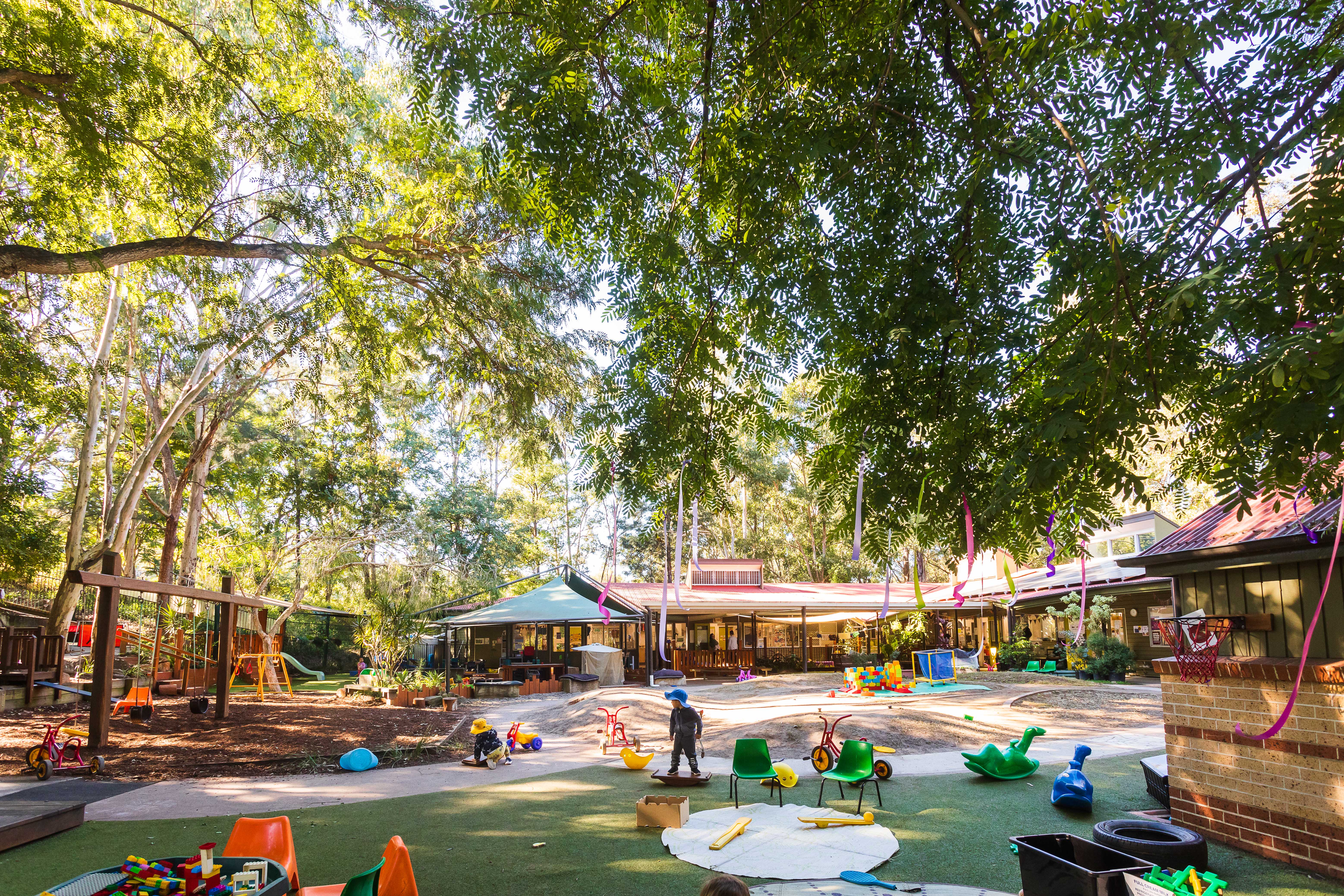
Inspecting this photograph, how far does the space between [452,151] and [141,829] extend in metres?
9.33

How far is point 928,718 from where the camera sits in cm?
1393

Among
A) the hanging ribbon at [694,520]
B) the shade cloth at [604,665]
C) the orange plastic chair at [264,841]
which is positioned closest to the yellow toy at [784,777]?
the hanging ribbon at [694,520]

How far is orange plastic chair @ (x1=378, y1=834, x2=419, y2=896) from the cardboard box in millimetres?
3673

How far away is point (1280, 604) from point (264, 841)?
7796 mm

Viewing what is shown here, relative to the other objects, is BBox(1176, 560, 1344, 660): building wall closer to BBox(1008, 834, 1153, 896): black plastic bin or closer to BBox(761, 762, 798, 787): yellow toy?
BBox(1008, 834, 1153, 896): black plastic bin

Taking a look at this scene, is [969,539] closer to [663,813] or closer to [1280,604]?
[1280,604]

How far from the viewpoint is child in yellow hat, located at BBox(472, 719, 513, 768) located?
39.1 feet

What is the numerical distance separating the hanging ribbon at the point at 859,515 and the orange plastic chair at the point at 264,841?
3865 mm

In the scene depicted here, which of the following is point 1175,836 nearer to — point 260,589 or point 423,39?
point 423,39

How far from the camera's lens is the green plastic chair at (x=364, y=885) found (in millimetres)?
3957

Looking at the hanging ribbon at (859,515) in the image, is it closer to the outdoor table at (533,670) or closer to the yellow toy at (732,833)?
Answer: the yellow toy at (732,833)

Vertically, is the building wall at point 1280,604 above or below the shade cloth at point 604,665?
above

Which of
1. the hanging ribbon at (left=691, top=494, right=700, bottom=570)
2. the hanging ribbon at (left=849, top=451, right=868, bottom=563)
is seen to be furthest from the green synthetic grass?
the hanging ribbon at (left=849, top=451, right=868, bottom=563)

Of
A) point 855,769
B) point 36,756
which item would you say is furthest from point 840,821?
point 36,756
